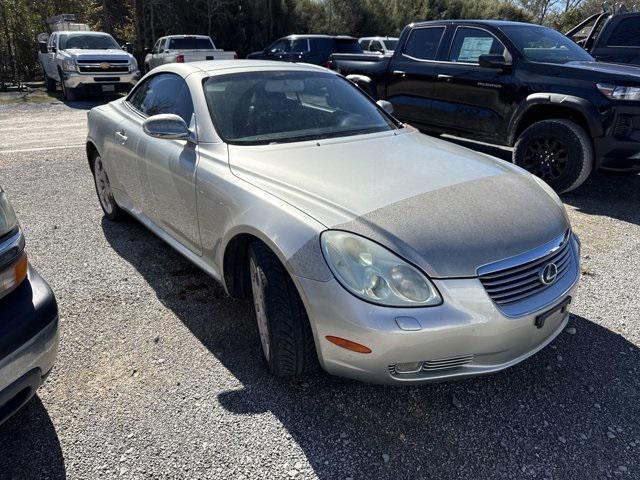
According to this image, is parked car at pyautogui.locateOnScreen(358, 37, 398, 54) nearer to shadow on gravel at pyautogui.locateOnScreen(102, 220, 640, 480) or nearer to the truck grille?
the truck grille

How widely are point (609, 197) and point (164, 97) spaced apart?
16.3 feet

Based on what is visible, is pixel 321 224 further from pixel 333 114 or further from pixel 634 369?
pixel 634 369

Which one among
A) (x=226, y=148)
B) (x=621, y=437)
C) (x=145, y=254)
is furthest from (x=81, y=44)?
(x=621, y=437)

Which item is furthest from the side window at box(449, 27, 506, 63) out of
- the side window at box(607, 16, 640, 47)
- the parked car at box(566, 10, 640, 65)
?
the side window at box(607, 16, 640, 47)

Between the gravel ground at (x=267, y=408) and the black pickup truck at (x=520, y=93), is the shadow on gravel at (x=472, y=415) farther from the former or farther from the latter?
the black pickup truck at (x=520, y=93)

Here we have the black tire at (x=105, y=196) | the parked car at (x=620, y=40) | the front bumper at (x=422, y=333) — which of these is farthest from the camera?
the parked car at (x=620, y=40)

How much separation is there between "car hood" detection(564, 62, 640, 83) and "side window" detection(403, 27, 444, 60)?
1.82 meters

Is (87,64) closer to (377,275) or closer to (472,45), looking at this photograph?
(472,45)

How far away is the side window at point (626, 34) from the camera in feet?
24.1

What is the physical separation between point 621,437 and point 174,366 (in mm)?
2238

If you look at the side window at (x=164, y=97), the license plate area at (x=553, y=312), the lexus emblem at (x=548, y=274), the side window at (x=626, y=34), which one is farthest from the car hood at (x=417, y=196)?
the side window at (x=626, y=34)

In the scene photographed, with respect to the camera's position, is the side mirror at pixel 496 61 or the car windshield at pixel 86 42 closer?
the side mirror at pixel 496 61

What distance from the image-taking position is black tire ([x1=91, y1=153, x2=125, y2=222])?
4598 millimetres

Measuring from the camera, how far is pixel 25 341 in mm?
1947
